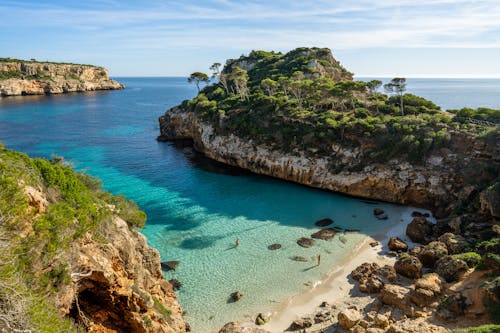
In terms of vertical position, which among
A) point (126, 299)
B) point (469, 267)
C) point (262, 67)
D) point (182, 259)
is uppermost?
point (262, 67)

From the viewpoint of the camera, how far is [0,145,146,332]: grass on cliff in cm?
691

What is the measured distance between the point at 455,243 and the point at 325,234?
8.71m

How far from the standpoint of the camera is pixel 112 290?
10.9 meters

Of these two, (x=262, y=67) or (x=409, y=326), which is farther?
(x=262, y=67)

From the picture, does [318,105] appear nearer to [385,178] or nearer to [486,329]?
[385,178]

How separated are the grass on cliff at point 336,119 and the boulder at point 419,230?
8590 millimetres

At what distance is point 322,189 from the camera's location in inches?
1332

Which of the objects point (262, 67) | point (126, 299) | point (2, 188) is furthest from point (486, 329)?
point (262, 67)

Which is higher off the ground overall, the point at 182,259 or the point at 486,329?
the point at 486,329

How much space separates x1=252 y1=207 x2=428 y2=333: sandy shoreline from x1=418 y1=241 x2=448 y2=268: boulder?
1.98 metres

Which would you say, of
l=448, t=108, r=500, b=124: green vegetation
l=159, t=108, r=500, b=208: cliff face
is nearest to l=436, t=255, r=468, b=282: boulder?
l=159, t=108, r=500, b=208: cliff face

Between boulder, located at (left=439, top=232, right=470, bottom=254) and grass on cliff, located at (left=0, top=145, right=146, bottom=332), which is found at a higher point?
grass on cliff, located at (left=0, top=145, right=146, bottom=332)

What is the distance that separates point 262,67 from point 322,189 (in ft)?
149

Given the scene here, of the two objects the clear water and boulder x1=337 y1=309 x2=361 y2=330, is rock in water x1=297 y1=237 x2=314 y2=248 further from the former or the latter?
boulder x1=337 y1=309 x2=361 y2=330
